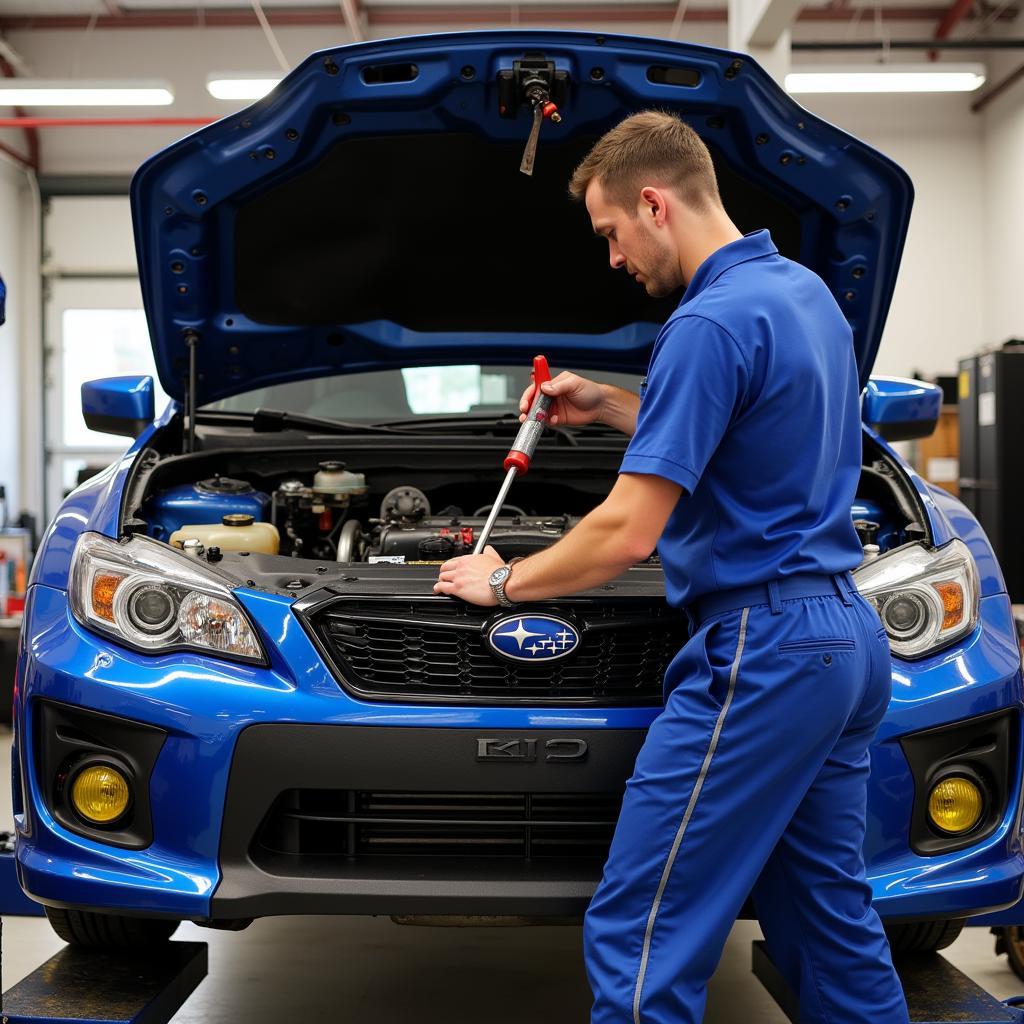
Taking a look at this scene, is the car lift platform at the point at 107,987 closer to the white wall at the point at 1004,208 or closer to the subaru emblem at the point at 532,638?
the subaru emblem at the point at 532,638

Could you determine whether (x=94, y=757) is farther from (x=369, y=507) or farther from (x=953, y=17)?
(x=953, y=17)

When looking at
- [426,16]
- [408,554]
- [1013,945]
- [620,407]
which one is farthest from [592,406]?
[426,16]

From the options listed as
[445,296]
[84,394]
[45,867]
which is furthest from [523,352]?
[45,867]

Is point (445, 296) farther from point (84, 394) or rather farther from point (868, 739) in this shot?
point (868, 739)

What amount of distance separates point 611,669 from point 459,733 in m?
0.28

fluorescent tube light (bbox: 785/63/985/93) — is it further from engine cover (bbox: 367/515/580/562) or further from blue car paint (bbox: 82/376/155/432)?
engine cover (bbox: 367/515/580/562)

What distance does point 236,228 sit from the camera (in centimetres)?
260

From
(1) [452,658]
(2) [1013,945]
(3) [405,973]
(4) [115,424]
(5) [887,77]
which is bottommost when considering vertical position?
(3) [405,973]

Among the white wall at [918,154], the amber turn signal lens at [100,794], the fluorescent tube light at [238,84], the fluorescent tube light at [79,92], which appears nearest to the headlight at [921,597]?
the amber turn signal lens at [100,794]

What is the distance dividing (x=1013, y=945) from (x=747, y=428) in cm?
173

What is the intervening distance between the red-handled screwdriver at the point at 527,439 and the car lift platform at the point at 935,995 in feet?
2.74

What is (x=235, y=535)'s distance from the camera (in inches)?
94.9

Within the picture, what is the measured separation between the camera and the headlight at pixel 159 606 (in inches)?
74.8

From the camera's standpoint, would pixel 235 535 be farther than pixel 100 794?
Yes
